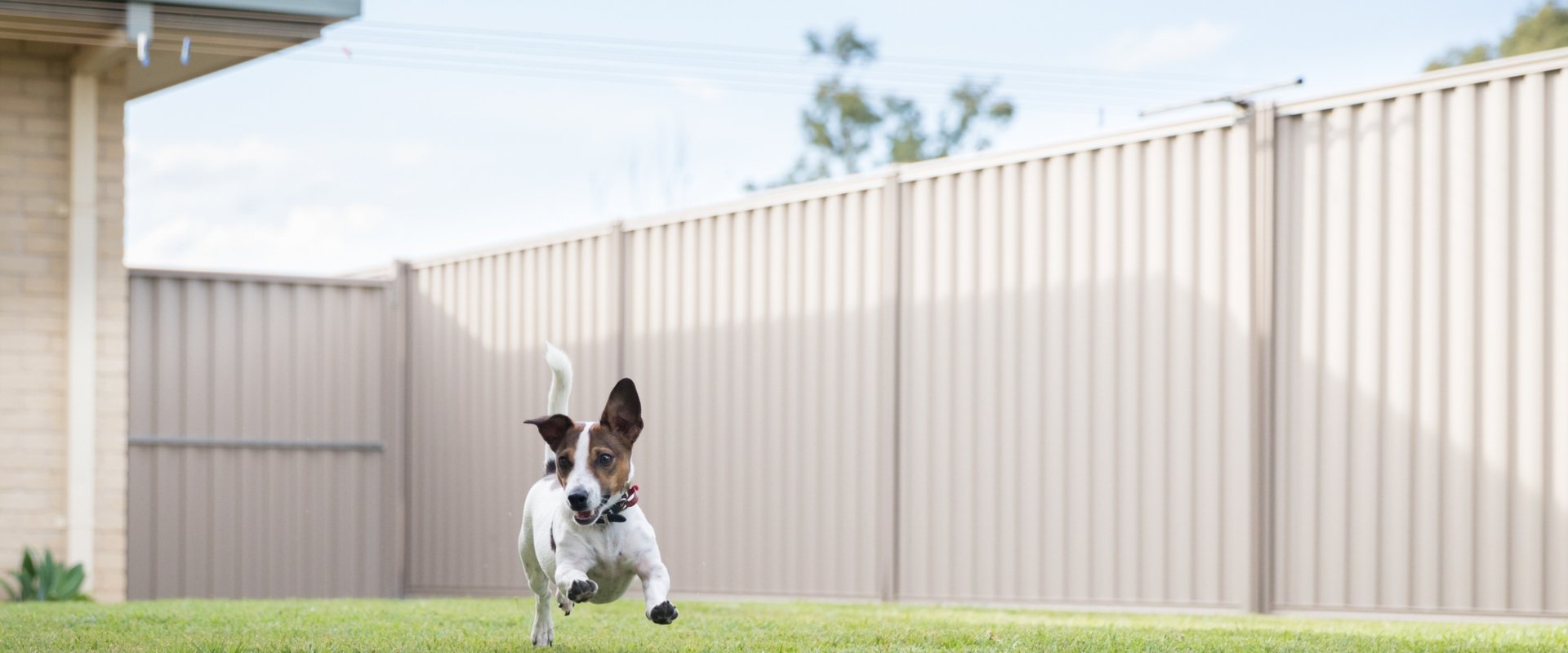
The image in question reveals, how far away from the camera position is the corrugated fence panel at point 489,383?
12.8 metres

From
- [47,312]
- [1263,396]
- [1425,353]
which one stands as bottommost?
[1263,396]

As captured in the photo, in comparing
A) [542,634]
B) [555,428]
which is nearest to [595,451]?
[555,428]

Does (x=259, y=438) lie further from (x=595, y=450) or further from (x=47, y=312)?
(x=595, y=450)

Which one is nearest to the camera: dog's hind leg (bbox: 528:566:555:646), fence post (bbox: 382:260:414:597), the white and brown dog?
the white and brown dog

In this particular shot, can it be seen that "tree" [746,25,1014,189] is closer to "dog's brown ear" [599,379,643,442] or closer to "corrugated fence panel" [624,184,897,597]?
"corrugated fence panel" [624,184,897,597]

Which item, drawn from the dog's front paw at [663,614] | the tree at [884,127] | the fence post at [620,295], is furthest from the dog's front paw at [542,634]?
the tree at [884,127]

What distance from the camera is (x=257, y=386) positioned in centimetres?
1334

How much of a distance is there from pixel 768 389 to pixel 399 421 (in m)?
3.94

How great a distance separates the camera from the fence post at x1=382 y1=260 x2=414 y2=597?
1394cm

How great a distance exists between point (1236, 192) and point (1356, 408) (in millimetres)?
1261

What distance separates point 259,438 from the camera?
13.3 m

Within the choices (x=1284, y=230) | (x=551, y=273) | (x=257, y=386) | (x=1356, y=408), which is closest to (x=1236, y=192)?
(x=1284, y=230)

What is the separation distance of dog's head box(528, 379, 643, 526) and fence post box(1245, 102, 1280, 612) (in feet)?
14.7

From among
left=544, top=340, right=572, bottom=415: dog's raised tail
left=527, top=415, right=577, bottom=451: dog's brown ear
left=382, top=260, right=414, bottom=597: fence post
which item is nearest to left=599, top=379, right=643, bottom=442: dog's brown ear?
left=527, top=415, right=577, bottom=451: dog's brown ear
